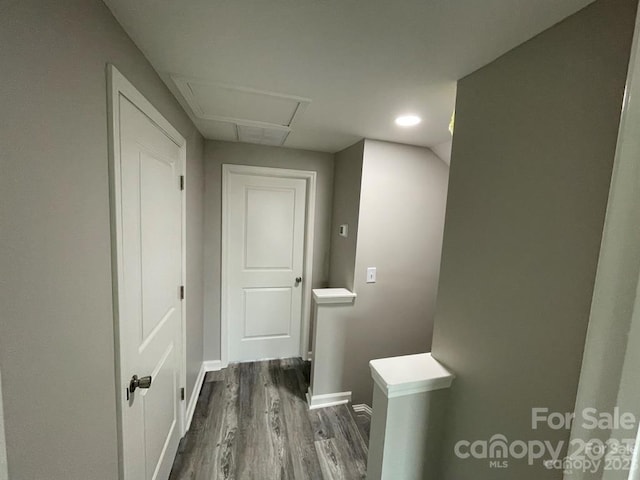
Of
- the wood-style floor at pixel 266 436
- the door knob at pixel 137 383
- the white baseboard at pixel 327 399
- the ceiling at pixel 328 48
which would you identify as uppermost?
the ceiling at pixel 328 48

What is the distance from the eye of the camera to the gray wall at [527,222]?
686mm

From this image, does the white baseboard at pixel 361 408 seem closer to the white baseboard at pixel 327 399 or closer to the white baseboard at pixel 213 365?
the white baseboard at pixel 327 399

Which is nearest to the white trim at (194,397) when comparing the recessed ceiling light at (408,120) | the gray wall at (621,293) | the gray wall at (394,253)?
the gray wall at (394,253)

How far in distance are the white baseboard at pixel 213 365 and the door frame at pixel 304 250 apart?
29 millimetres

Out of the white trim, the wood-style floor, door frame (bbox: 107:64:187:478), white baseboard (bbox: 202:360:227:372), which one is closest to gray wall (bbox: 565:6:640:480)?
door frame (bbox: 107:64:187:478)

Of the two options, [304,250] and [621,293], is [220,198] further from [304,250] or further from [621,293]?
[621,293]

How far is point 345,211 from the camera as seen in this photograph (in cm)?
236

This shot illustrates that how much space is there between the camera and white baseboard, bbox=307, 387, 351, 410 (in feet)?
7.14

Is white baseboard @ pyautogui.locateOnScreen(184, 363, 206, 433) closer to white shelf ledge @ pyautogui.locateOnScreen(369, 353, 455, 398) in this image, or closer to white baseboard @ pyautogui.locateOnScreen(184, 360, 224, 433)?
white baseboard @ pyautogui.locateOnScreen(184, 360, 224, 433)

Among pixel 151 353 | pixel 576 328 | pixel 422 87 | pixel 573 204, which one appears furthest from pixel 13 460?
pixel 422 87

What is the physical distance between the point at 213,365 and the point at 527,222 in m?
2.84

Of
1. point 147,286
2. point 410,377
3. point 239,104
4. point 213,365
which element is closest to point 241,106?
point 239,104

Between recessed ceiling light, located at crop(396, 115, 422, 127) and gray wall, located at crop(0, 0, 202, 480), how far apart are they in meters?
1.38

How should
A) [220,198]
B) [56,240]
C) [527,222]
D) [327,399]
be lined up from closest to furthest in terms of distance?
[56,240] < [527,222] < [327,399] < [220,198]
